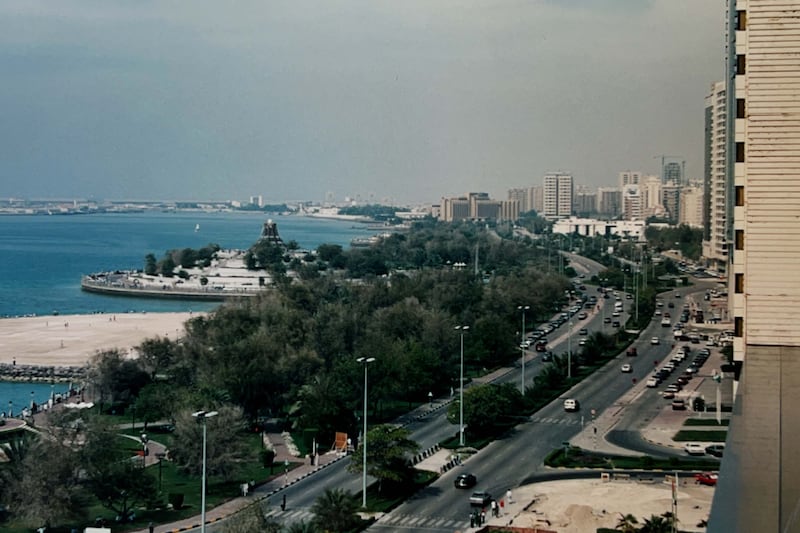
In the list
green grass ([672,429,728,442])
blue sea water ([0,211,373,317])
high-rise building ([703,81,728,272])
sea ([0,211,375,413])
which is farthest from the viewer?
blue sea water ([0,211,373,317])

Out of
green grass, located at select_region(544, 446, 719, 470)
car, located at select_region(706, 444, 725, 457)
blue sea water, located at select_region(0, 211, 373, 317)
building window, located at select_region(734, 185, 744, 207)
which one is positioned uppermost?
building window, located at select_region(734, 185, 744, 207)

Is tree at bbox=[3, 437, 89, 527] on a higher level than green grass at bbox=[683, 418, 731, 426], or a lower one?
higher

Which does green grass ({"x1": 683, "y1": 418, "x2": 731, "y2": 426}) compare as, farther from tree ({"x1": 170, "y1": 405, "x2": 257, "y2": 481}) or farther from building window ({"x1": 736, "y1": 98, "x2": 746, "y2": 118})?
building window ({"x1": 736, "y1": 98, "x2": 746, "y2": 118})

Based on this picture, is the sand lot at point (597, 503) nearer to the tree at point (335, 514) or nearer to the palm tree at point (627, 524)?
the palm tree at point (627, 524)

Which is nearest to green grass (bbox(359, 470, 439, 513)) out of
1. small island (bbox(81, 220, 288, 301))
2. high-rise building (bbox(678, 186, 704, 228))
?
small island (bbox(81, 220, 288, 301))

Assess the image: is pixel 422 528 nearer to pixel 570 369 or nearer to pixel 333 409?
pixel 333 409

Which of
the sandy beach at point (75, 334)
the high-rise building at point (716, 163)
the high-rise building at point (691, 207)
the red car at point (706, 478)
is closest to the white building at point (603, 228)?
the high-rise building at point (691, 207)
